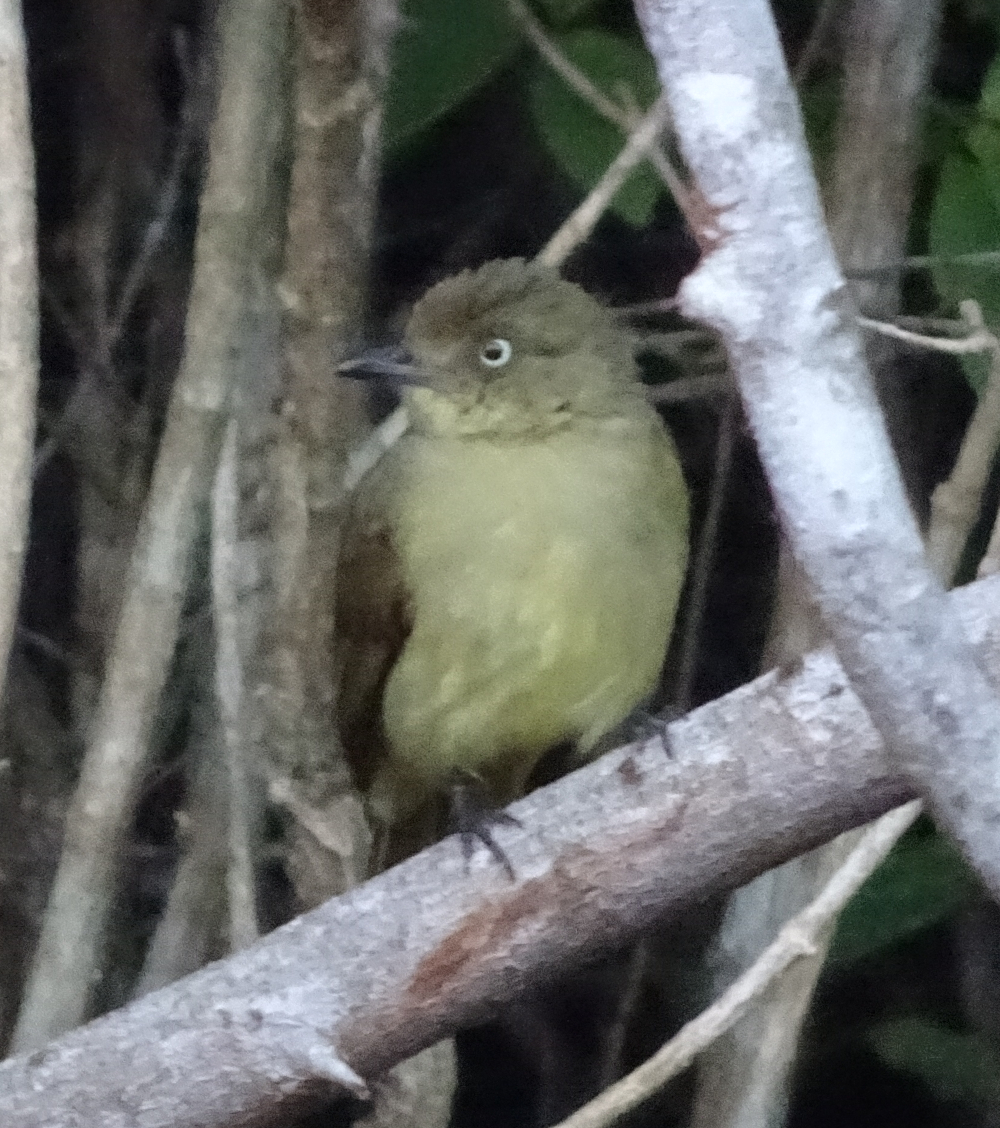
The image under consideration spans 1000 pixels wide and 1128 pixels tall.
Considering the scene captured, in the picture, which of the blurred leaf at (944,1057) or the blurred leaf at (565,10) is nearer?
the blurred leaf at (565,10)

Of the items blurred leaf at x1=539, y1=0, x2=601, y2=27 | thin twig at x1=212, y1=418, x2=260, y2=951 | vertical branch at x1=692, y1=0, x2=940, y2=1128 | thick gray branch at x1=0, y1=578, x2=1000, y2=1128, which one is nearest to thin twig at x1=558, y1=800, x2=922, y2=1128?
thick gray branch at x1=0, y1=578, x2=1000, y2=1128

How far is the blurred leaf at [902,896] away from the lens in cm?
220

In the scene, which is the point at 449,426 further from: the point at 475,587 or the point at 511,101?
the point at 511,101

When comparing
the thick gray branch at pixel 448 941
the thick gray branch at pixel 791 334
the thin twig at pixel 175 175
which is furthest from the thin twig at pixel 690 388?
the thick gray branch at pixel 791 334

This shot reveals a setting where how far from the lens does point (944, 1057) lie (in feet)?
7.68

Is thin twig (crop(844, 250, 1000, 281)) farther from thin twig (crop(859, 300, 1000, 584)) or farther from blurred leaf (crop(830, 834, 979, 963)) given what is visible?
blurred leaf (crop(830, 834, 979, 963))

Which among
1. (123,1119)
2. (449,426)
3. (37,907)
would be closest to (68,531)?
(37,907)

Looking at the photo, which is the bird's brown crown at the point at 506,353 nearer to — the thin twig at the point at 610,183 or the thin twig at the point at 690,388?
the thin twig at the point at 610,183

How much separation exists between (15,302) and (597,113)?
0.69 meters

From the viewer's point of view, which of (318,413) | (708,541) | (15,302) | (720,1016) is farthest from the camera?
(708,541)

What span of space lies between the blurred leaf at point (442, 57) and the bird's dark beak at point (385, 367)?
0.27m

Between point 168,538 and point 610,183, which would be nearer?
point 610,183

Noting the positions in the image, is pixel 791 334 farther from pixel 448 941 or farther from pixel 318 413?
pixel 318 413

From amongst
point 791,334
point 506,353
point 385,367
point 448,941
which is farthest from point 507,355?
point 791,334
